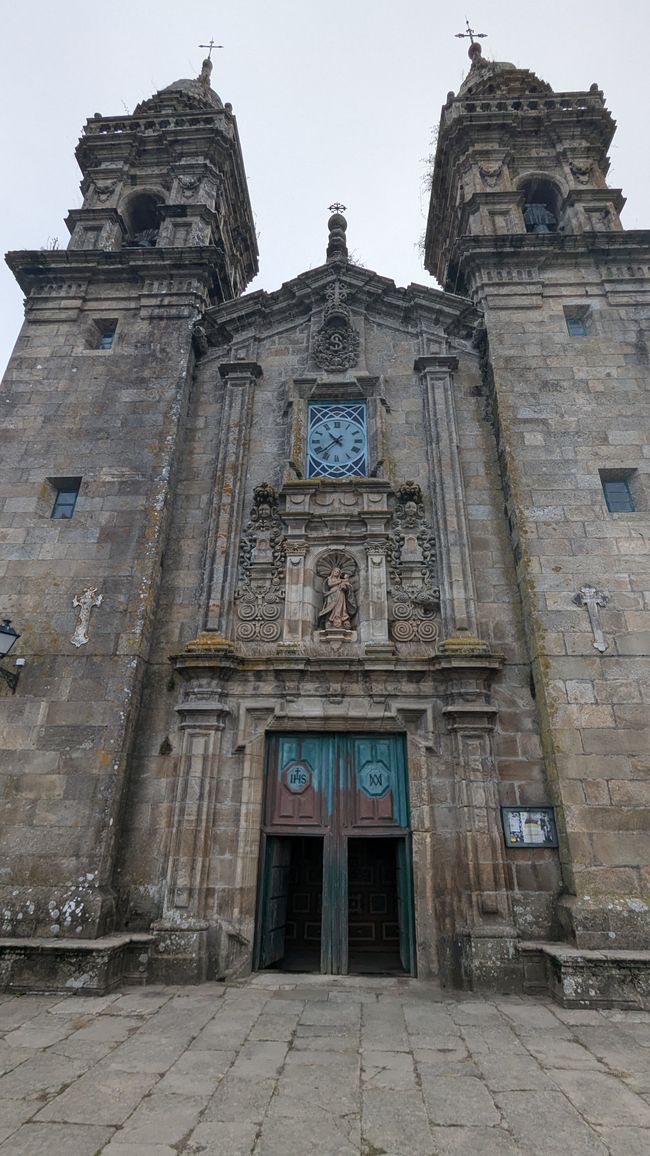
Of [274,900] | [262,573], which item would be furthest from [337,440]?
[274,900]

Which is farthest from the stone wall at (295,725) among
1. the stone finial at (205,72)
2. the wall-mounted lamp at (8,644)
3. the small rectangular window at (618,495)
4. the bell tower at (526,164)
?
the stone finial at (205,72)

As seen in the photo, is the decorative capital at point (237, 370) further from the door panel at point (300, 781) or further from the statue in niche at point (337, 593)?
the door panel at point (300, 781)

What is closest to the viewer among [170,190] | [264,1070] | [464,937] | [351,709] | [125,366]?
[264,1070]

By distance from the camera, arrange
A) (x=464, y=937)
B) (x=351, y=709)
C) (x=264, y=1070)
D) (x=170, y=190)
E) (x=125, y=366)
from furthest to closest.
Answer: (x=170, y=190) → (x=125, y=366) → (x=351, y=709) → (x=464, y=937) → (x=264, y=1070)

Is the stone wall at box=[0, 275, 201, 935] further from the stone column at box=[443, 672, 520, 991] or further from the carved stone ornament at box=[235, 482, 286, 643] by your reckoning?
the stone column at box=[443, 672, 520, 991]

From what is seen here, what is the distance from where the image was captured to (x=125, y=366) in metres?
11.7

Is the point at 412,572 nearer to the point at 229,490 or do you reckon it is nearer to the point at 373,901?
the point at 229,490

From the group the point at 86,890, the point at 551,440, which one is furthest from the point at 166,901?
the point at 551,440

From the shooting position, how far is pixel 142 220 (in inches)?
609

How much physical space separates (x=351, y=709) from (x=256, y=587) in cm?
253

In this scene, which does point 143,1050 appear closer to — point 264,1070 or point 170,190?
point 264,1070

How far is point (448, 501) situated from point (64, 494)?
662 centimetres

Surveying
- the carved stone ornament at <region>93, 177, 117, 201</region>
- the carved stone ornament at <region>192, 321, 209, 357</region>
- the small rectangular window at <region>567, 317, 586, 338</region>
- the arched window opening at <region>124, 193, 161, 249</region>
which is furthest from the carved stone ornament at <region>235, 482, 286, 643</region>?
the carved stone ornament at <region>93, 177, 117, 201</region>

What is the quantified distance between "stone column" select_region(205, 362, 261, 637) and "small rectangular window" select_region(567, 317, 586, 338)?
5.96m
